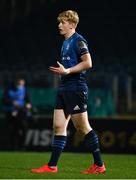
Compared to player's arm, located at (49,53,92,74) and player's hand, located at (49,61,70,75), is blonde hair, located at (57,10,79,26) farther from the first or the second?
player's hand, located at (49,61,70,75)

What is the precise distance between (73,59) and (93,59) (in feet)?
57.8

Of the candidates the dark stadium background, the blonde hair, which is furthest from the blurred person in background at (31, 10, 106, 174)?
the dark stadium background

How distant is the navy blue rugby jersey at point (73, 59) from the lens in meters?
8.10

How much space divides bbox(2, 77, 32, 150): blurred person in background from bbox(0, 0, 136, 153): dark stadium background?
11.4 inches

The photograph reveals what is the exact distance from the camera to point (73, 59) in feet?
26.7

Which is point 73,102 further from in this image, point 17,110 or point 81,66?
point 17,110

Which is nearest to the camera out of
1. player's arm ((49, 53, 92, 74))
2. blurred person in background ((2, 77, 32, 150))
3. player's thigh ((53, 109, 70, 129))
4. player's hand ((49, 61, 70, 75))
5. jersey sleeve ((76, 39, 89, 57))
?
player's hand ((49, 61, 70, 75))

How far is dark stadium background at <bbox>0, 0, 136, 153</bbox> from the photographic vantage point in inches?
685

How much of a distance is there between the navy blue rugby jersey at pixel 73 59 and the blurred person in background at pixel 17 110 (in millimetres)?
9011

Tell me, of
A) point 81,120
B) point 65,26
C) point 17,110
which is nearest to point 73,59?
point 65,26

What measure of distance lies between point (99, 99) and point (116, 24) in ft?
32.0

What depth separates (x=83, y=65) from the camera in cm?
791

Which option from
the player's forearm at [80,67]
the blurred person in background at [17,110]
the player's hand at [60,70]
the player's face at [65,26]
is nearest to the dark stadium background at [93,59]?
the blurred person in background at [17,110]

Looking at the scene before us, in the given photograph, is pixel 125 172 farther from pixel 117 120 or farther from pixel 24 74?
pixel 24 74
